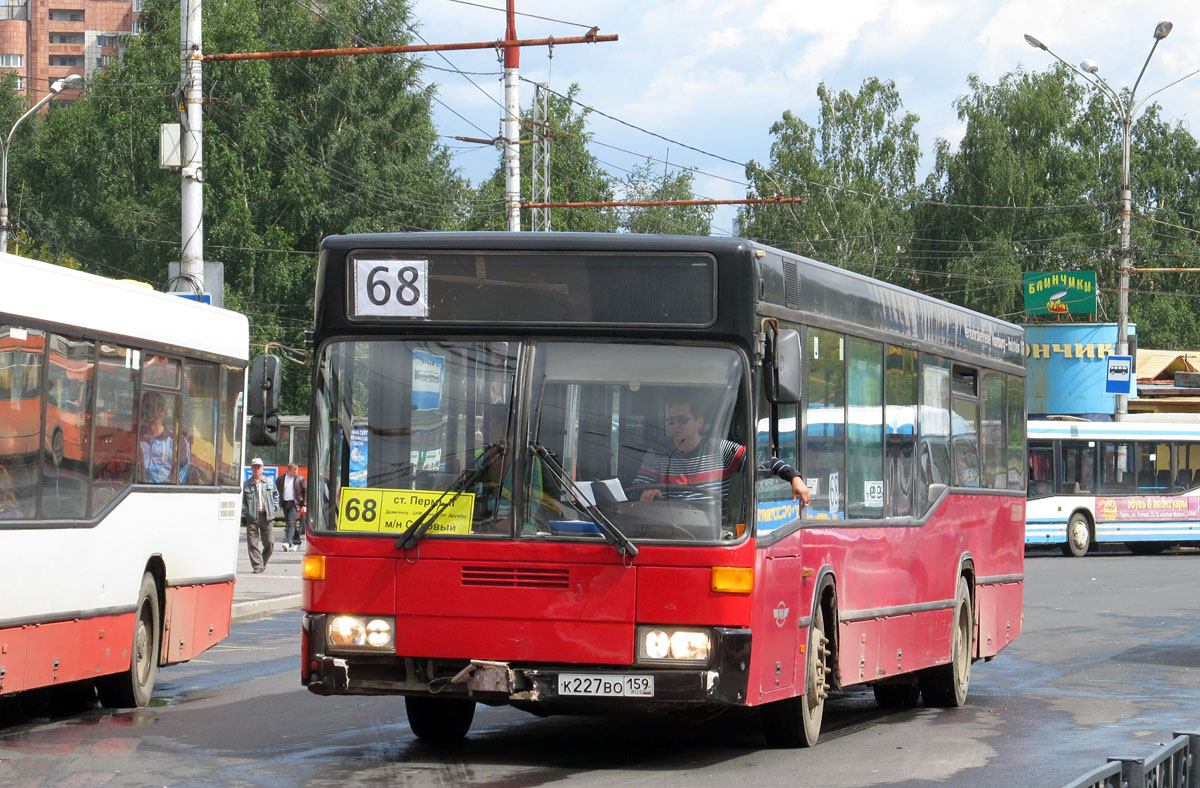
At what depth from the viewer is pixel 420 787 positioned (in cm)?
862

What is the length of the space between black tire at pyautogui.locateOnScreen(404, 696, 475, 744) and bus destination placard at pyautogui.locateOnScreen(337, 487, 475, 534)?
161cm

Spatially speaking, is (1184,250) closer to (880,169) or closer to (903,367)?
(880,169)

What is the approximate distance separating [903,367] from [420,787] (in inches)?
193

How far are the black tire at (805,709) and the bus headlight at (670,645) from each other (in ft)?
4.85

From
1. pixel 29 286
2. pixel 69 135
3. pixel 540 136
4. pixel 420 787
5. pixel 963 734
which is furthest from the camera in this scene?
pixel 69 135

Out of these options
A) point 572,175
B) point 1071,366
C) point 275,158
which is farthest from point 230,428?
point 572,175

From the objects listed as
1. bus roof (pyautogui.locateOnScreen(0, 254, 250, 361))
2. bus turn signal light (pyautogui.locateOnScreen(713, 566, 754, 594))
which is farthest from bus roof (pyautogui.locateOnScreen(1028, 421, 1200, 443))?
bus turn signal light (pyautogui.locateOnScreen(713, 566, 754, 594))

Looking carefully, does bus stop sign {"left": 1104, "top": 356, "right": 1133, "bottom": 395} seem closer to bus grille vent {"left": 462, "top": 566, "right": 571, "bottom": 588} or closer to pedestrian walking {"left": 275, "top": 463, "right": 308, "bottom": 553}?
pedestrian walking {"left": 275, "top": 463, "right": 308, "bottom": 553}

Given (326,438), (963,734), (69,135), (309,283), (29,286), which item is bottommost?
(963,734)

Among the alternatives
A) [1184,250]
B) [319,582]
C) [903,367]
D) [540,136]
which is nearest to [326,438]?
[319,582]

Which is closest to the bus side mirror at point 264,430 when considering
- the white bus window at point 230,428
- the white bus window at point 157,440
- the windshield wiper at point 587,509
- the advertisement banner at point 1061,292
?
the windshield wiper at point 587,509

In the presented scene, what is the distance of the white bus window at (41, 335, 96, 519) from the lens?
10758 millimetres

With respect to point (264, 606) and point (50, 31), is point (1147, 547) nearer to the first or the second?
point (264, 606)

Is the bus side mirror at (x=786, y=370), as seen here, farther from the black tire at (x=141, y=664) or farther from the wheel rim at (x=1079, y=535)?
the wheel rim at (x=1079, y=535)
